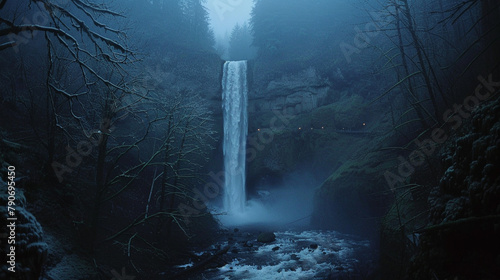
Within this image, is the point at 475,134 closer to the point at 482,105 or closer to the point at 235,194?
the point at 482,105

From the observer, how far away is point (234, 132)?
2798cm

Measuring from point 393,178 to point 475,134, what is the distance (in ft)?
30.6

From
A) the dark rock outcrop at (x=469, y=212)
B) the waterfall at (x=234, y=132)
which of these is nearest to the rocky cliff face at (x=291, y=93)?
the waterfall at (x=234, y=132)

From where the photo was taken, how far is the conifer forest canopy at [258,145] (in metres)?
4.13

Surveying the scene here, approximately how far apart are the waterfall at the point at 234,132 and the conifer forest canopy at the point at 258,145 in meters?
0.17

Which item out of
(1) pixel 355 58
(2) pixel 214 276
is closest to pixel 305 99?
(1) pixel 355 58

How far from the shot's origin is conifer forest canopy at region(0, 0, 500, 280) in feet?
13.6

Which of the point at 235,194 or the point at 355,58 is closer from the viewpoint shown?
the point at 235,194

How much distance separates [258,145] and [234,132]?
3.07 metres

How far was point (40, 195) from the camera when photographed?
30.1 feet
